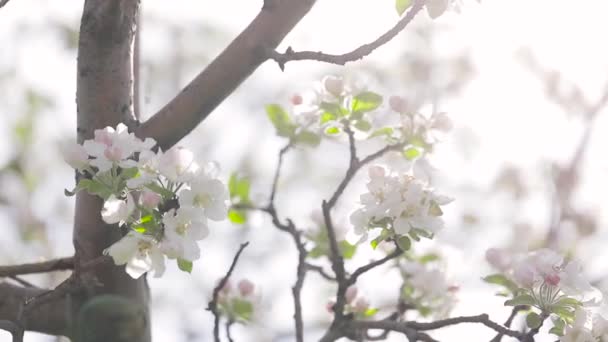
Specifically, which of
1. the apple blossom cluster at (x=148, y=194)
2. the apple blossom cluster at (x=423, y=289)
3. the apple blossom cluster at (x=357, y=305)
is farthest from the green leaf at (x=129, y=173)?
the apple blossom cluster at (x=423, y=289)

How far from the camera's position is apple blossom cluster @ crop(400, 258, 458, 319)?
6.20 ft

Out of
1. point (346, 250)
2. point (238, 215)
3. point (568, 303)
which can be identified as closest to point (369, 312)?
point (346, 250)

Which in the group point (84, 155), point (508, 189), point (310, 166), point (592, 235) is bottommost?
point (84, 155)

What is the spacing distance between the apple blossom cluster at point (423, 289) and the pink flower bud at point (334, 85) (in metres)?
0.50

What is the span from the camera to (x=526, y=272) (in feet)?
4.23

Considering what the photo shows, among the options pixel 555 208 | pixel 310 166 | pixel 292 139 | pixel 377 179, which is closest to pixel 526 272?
pixel 377 179

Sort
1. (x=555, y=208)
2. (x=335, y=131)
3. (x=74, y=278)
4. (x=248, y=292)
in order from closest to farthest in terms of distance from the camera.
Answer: (x=74, y=278), (x=335, y=131), (x=248, y=292), (x=555, y=208)

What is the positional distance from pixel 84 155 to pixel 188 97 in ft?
0.60

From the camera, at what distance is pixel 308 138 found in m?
1.70

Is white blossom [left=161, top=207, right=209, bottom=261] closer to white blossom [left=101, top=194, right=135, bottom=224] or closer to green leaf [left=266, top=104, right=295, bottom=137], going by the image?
white blossom [left=101, top=194, right=135, bottom=224]

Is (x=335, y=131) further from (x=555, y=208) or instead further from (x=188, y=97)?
(x=555, y=208)

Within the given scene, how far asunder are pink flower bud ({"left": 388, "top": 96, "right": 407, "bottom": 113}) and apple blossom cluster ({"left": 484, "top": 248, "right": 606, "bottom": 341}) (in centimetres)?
40

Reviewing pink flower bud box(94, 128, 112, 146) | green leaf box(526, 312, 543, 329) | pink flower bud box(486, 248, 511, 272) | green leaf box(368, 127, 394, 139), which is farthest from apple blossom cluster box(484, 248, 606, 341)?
pink flower bud box(94, 128, 112, 146)

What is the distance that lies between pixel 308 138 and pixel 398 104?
0.20 m
